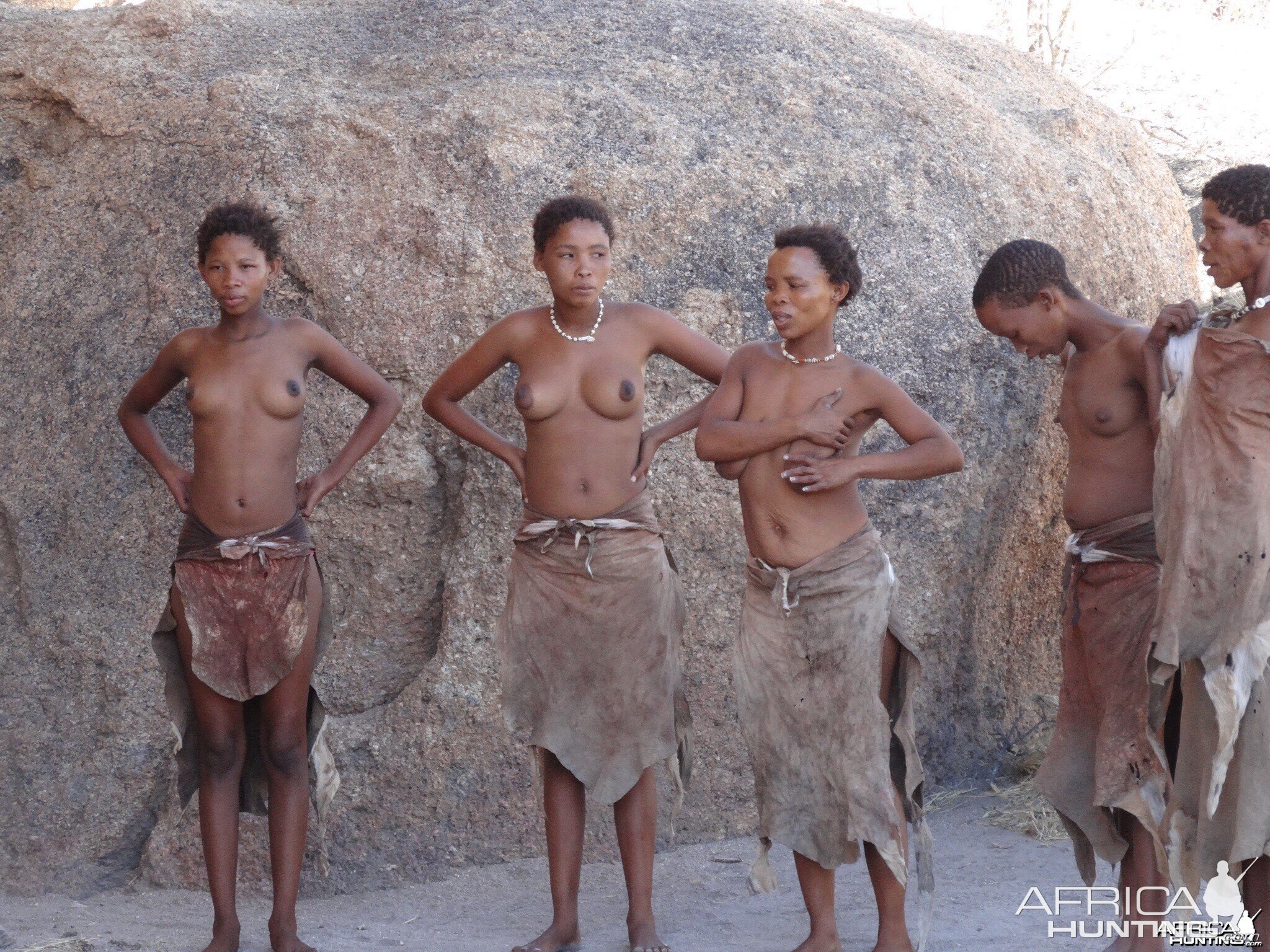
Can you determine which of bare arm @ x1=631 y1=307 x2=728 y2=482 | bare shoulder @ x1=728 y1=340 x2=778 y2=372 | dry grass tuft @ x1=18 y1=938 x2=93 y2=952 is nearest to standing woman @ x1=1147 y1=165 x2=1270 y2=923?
bare shoulder @ x1=728 y1=340 x2=778 y2=372

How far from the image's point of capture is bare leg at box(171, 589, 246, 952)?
3.26 meters

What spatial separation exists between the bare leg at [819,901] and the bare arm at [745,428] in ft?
3.14

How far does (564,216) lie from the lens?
3369 millimetres

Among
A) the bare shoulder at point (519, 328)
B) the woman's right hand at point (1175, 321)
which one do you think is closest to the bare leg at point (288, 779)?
the bare shoulder at point (519, 328)

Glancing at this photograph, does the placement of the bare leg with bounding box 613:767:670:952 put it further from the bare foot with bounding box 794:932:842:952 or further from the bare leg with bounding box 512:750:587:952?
the bare foot with bounding box 794:932:842:952

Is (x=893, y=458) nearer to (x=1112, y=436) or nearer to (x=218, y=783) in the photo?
(x=1112, y=436)

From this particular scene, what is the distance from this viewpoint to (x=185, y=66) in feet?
14.3

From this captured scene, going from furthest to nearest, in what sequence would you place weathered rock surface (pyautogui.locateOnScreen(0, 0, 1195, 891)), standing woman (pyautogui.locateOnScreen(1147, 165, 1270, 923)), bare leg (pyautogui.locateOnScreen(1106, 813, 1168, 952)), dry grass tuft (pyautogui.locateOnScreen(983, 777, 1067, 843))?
dry grass tuft (pyautogui.locateOnScreen(983, 777, 1067, 843)), weathered rock surface (pyautogui.locateOnScreen(0, 0, 1195, 891)), bare leg (pyautogui.locateOnScreen(1106, 813, 1168, 952)), standing woman (pyautogui.locateOnScreen(1147, 165, 1270, 923))

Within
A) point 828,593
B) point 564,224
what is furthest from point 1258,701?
point 564,224

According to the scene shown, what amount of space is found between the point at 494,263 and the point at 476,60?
0.80 metres

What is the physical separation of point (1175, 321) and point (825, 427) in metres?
0.79

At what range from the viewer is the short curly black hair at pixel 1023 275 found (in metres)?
3.32

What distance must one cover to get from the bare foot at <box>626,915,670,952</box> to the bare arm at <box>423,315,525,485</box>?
1.13 metres

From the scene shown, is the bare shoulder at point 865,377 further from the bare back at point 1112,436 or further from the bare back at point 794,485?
the bare back at point 1112,436
